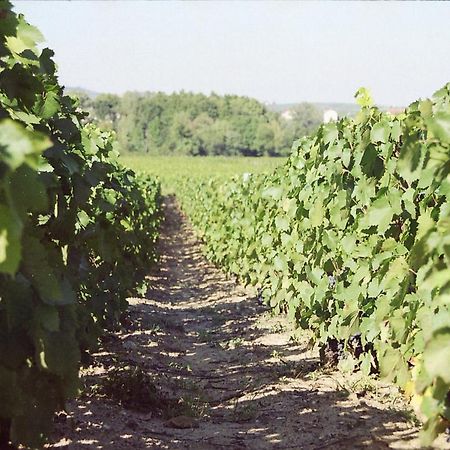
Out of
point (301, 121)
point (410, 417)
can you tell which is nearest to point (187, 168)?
point (410, 417)

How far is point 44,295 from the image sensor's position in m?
2.31

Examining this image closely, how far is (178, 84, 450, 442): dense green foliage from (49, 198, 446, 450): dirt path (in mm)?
300

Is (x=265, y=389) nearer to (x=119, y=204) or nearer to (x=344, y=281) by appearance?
(x=344, y=281)

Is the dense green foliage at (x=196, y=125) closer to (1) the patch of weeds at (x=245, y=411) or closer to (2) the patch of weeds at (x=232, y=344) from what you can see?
(2) the patch of weeds at (x=232, y=344)

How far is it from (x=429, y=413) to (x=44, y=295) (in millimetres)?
1357

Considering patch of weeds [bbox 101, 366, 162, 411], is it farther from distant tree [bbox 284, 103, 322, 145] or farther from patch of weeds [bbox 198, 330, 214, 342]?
distant tree [bbox 284, 103, 322, 145]

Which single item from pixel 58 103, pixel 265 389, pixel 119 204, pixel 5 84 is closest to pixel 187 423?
pixel 265 389

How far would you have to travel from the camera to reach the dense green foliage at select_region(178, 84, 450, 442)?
2.46 metres

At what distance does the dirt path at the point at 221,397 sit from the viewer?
156 inches

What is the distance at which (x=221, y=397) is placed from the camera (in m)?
5.32

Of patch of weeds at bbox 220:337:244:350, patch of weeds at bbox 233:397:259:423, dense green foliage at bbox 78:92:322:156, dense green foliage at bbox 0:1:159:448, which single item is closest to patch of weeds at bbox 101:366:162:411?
patch of weeds at bbox 233:397:259:423

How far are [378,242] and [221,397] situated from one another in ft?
5.80

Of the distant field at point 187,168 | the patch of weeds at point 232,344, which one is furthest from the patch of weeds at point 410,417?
the distant field at point 187,168

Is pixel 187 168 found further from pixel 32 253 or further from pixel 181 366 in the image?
pixel 32 253
